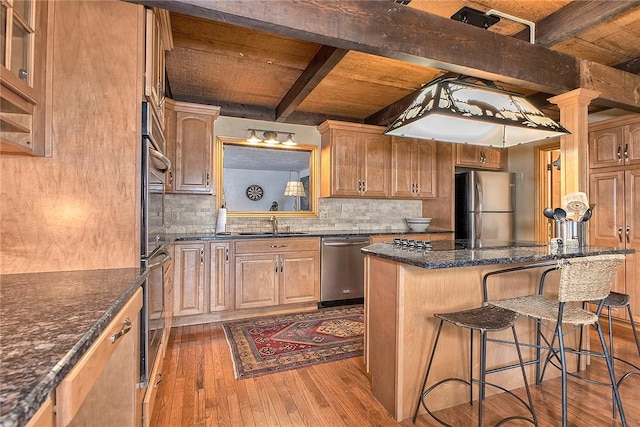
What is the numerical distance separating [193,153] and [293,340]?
2198mm

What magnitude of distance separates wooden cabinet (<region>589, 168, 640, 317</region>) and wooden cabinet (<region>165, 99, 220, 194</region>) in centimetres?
424

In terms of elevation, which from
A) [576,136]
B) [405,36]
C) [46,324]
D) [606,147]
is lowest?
[46,324]

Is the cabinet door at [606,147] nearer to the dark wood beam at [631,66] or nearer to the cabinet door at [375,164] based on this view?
the dark wood beam at [631,66]

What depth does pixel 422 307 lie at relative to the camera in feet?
6.00

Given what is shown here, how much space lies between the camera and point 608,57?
280cm

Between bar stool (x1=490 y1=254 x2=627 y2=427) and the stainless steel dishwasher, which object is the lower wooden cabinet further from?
bar stool (x1=490 y1=254 x2=627 y2=427)

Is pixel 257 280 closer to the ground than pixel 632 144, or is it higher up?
closer to the ground

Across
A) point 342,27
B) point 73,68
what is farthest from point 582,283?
point 73,68

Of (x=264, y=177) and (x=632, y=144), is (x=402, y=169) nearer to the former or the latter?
(x=264, y=177)

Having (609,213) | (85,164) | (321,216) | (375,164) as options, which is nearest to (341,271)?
(321,216)

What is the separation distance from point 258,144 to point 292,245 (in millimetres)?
1446

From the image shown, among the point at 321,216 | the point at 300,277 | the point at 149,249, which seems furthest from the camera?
the point at 321,216

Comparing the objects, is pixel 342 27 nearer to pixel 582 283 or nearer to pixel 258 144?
pixel 582 283

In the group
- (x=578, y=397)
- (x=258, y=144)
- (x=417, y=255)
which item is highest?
(x=258, y=144)
